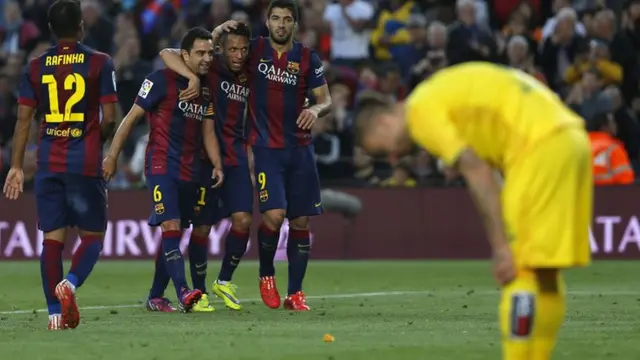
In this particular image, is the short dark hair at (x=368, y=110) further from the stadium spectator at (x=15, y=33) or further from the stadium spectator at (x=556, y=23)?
the stadium spectator at (x=15, y=33)

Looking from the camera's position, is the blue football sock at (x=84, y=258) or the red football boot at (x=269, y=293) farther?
the red football boot at (x=269, y=293)

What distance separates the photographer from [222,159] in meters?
12.9

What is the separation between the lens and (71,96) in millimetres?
10789

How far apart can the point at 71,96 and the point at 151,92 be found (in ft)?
4.89

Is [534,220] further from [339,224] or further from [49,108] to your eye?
[339,224]

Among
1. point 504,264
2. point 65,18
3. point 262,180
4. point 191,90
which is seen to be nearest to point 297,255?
point 262,180

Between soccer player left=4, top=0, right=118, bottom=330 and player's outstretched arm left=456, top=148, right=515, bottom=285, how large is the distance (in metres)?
4.63

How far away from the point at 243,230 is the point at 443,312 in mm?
1915

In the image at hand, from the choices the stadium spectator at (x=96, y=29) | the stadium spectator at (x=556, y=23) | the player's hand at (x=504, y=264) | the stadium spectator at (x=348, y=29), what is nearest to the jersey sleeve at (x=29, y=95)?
the player's hand at (x=504, y=264)

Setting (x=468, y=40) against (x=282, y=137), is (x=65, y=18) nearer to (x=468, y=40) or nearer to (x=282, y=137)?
(x=282, y=137)

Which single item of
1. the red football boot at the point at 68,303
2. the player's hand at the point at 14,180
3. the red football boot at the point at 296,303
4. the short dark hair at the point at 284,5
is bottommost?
the red football boot at the point at 296,303

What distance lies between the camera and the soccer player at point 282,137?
41.6 ft

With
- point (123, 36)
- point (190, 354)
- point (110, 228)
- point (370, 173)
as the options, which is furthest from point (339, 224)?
point (190, 354)

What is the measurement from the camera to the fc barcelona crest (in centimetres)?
1273
